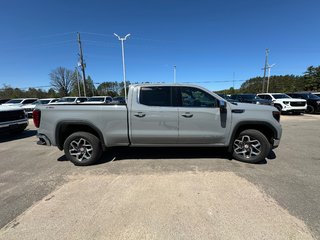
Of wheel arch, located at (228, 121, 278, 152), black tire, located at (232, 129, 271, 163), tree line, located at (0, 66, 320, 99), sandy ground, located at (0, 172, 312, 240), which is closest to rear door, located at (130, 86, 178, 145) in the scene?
sandy ground, located at (0, 172, 312, 240)

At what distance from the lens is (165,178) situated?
413 centimetres

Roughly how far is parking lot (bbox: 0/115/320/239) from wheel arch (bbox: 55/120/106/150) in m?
0.61

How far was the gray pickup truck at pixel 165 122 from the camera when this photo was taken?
4.74 m

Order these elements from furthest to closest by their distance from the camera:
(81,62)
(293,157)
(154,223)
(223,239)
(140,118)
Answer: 1. (81,62)
2. (293,157)
3. (140,118)
4. (154,223)
5. (223,239)

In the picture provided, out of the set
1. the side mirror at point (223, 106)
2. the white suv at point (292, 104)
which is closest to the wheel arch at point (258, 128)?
the side mirror at point (223, 106)

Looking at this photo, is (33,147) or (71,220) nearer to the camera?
(71,220)

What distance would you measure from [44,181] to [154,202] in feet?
7.88

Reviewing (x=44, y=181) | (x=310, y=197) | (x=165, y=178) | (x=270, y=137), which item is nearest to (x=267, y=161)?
(x=270, y=137)

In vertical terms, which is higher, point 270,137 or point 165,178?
point 270,137

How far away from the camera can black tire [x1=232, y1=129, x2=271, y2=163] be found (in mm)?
4812

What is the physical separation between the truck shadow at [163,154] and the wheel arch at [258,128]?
2.08ft

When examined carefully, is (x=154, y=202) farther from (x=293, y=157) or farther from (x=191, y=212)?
(x=293, y=157)

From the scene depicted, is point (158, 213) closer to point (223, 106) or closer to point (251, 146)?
point (223, 106)

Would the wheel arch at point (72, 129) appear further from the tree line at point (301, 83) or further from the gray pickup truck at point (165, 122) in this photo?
the tree line at point (301, 83)
